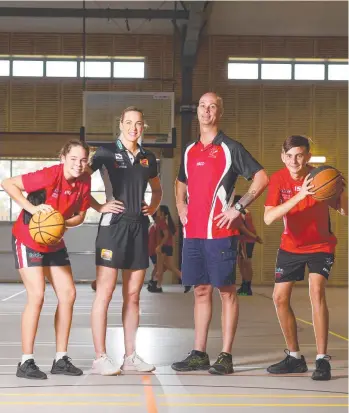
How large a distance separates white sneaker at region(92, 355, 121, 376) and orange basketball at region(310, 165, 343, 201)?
1.82 meters

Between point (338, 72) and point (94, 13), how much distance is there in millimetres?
6187

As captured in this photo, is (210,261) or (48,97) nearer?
(210,261)

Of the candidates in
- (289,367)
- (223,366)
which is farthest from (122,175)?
(289,367)

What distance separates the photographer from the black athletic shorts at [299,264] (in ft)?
19.0

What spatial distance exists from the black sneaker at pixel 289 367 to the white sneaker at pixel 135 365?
0.87 metres

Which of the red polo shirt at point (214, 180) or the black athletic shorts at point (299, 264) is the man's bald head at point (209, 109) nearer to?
the red polo shirt at point (214, 180)

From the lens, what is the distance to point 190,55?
1864 centimetres

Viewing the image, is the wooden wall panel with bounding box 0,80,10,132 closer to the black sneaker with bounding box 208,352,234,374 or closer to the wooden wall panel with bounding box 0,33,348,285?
the wooden wall panel with bounding box 0,33,348,285

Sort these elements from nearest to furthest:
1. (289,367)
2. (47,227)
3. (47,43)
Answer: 1. (47,227)
2. (289,367)
3. (47,43)

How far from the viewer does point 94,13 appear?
57.6 ft

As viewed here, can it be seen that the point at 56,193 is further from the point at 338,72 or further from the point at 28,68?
the point at 338,72

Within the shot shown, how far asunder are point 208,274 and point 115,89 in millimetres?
14050

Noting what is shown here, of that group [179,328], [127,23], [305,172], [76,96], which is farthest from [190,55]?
[305,172]

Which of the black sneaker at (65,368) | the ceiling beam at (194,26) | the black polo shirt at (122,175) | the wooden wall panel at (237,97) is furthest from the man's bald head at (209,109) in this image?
the wooden wall panel at (237,97)
